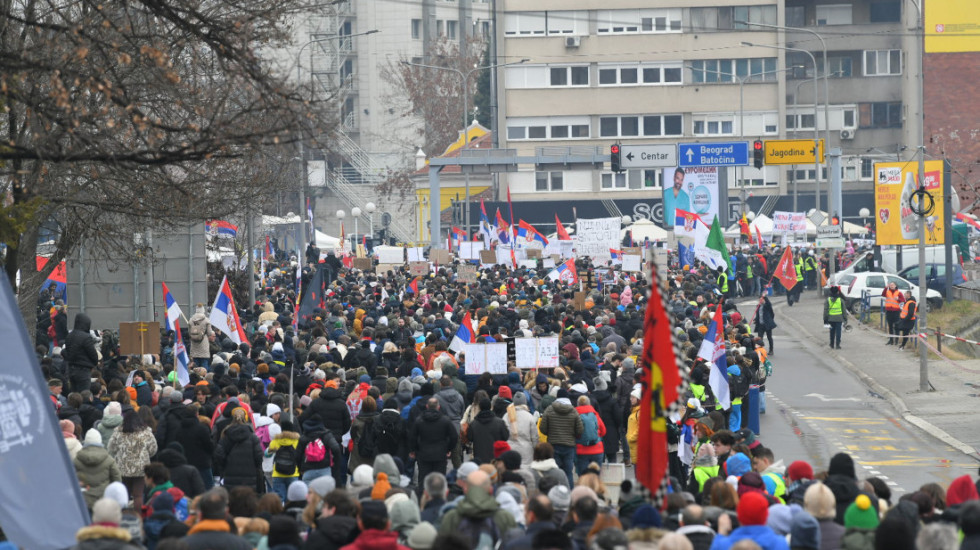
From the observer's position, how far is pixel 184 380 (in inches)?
703

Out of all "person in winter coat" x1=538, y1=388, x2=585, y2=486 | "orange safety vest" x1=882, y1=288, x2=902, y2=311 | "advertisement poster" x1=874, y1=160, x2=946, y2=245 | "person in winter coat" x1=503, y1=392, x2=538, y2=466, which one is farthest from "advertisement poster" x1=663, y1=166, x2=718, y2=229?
"person in winter coat" x1=503, y1=392, x2=538, y2=466

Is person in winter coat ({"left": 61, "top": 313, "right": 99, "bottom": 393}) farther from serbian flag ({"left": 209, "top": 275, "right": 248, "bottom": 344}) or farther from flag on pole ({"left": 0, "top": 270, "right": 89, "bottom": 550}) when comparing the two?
flag on pole ({"left": 0, "top": 270, "right": 89, "bottom": 550})

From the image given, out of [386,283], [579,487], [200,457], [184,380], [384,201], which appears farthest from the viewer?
[384,201]

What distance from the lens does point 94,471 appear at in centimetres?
1208

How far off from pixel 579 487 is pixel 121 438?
5.17 metres

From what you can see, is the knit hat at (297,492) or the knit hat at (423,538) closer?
the knit hat at (423,538)

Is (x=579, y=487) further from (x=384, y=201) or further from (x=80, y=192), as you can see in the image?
(x=384, y=201)

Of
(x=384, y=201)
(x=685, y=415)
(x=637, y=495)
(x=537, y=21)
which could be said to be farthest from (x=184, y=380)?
(x=384, y=201)

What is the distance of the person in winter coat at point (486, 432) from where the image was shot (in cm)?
1459

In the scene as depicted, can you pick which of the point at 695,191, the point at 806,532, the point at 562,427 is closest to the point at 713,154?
the point at 695,191

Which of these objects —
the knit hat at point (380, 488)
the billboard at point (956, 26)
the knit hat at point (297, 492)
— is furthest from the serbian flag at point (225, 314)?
the billboard at point (956, 26)

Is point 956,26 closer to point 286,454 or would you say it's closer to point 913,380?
point 913,380

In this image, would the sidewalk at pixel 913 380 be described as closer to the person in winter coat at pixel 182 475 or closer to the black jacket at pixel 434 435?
the black jacket at pixel 434 435

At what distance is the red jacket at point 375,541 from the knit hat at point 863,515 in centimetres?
289
